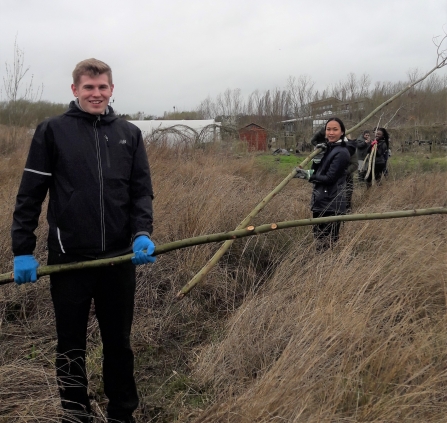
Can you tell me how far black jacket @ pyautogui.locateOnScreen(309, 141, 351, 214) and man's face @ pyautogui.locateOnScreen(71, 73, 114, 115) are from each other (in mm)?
2590

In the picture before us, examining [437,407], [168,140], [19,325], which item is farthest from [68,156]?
[168,140]

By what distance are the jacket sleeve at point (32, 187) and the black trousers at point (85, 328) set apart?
5.7 inches

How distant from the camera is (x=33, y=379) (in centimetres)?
194

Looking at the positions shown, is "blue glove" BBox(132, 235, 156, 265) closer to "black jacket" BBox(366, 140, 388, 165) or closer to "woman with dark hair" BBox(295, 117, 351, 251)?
"woman with dark hair" BBox(295, 117, 351, 251)

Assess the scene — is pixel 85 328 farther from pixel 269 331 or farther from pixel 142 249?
pixel 269 331

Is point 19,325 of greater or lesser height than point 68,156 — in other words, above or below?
below

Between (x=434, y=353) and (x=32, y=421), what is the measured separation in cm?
193

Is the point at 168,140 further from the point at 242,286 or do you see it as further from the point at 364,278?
the point at 364,278

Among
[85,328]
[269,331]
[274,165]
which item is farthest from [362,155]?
[85,328]

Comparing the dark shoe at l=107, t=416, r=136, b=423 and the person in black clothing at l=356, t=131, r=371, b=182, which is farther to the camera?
the person in black clothing at l=356, t=131, r=371, b=182

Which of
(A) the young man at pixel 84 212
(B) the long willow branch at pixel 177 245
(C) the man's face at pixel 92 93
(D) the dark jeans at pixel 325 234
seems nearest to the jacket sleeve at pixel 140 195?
(A) the young man at pixel 84 212

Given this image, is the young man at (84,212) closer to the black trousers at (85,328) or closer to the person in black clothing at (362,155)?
the black trousers at (85,328)

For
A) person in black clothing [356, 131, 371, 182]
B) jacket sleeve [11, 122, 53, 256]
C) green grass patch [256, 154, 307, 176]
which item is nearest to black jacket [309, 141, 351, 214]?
jacket sleeve [11, 122, 53, 256]

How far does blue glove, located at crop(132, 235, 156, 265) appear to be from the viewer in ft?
5.51
